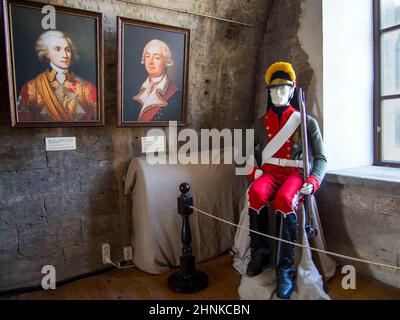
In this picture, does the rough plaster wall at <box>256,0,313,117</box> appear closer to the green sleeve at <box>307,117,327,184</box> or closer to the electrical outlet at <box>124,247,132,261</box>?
the green sleeve at <box>307,117,327,184</box>

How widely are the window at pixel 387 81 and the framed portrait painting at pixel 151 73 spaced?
1719 millimetres

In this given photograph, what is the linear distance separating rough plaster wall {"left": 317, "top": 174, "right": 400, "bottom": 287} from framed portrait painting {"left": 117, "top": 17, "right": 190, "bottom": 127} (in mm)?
1525

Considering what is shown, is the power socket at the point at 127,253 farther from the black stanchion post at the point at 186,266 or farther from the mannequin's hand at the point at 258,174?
the mannequin's hand at the point at 258,174

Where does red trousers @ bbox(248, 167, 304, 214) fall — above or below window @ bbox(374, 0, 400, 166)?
below

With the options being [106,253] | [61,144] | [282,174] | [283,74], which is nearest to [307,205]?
[282,174]

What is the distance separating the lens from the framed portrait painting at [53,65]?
2.18 metres

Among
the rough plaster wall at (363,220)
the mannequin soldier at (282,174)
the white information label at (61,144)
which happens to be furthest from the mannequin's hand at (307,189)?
the white information label at (61,144)

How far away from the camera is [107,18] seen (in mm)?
2531

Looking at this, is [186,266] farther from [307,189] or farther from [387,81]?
[387,81]

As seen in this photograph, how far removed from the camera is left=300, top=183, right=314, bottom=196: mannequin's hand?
2.15m

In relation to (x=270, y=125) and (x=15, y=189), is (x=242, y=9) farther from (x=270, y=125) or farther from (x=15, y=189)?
(x=15, y=189)

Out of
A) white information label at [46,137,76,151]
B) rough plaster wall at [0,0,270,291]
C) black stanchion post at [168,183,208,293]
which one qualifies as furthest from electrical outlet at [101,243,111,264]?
white information label at [46,137,76,151]
